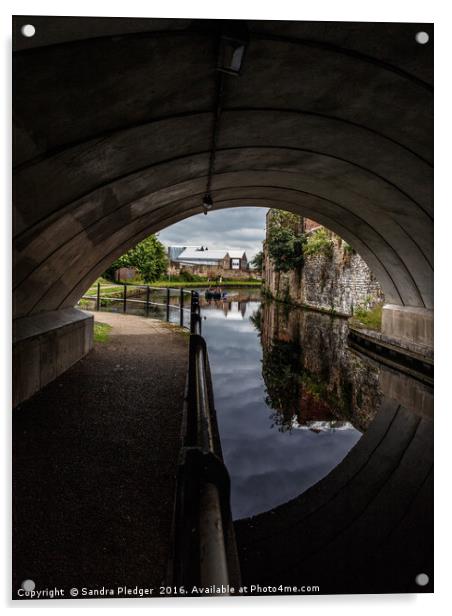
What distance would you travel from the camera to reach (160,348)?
879 cm

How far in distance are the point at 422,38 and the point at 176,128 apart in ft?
7.31

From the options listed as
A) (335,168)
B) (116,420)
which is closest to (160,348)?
(116,420)

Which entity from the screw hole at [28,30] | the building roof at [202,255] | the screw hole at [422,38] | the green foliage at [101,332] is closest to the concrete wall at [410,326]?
the screw hole at [422,38]

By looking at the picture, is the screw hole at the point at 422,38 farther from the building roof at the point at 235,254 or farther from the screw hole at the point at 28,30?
the building roof at the point at 235,254

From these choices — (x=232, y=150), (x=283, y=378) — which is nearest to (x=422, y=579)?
(x=232, y=150)

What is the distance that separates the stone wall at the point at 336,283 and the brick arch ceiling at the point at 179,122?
1187 cm

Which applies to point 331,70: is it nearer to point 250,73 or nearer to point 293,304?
point 250,73

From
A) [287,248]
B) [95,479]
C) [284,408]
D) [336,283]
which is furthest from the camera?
[287,248]

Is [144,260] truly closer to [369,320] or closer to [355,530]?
[369,320]

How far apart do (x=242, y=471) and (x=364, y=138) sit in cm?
449

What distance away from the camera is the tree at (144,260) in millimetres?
30683

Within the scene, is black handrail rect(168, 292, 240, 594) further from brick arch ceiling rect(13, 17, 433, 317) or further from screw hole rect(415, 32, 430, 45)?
screw hole rect(415, 32, 430, 45)

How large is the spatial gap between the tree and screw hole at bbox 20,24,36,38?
28.4 meters

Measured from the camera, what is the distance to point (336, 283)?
22.2 meters
